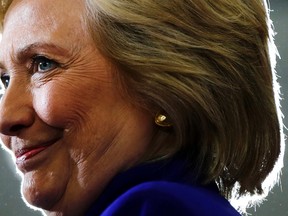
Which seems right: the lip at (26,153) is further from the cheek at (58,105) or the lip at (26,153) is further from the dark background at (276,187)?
the dark background at (276,187)

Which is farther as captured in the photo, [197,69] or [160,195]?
[197,69]

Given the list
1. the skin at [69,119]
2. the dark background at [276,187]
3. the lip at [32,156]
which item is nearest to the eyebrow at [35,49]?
the skin at [69,119]

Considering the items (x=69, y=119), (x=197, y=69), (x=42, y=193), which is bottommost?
(x=42, y=193)

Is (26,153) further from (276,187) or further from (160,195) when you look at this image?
(276,187)

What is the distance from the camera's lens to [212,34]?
114 centimetres

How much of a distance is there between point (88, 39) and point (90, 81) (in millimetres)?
60

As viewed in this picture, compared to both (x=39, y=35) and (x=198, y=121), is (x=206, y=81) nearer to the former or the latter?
(x=198, y=121)

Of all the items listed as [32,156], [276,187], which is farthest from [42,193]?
[276,187]

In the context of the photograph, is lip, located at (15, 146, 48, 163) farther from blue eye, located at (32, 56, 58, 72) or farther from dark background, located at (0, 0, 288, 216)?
dark background, located at (0, 0, 288, 216)

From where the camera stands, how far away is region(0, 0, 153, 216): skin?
111 cm

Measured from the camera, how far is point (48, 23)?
3.71 feet

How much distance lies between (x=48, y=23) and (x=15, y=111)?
13 cm

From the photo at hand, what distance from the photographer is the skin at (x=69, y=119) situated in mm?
1105

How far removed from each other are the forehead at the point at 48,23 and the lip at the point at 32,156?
0.15 metres
